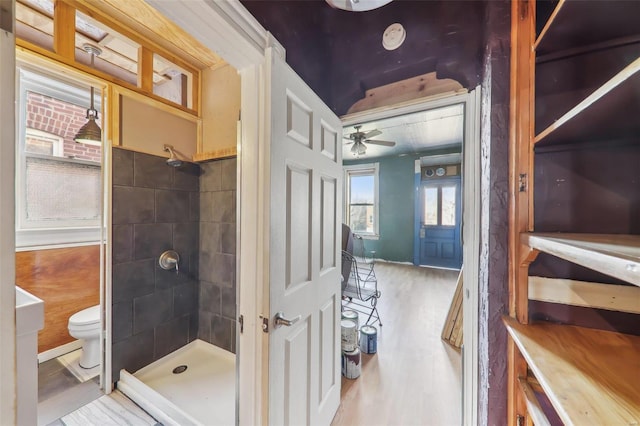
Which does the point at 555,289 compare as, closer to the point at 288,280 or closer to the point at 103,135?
the point at 288,280

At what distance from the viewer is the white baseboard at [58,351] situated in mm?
1950

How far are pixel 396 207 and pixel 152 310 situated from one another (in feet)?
16.8

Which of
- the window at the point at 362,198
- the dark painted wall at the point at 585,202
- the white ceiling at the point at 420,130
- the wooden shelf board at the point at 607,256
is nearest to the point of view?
the wooden shelf board at the point at 607,256

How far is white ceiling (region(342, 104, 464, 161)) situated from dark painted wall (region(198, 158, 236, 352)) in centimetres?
202

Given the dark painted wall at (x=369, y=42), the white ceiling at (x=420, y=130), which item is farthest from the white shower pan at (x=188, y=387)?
the white ceiling at (x=420, y=130)

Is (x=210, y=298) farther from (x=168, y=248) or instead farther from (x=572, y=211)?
(x=572, y=211)

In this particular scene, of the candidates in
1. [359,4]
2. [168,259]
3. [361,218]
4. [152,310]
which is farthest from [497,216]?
[361,218]

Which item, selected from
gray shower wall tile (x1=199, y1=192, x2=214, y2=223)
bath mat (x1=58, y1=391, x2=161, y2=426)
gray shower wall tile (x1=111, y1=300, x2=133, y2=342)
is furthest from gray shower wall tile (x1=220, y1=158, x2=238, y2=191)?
bath mat (x1=58, y1=391, x2=161, y2=426)

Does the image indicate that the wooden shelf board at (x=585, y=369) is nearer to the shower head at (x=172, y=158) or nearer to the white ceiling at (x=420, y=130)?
the shower head at (x=172, y=158)

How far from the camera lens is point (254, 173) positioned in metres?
0.90

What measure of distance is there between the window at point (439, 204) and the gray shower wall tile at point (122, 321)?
18.0 feet

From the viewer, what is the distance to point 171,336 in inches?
82.8

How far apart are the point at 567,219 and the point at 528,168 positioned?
8.8 inches

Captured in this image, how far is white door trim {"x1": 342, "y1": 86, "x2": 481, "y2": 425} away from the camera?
45.3 inches
